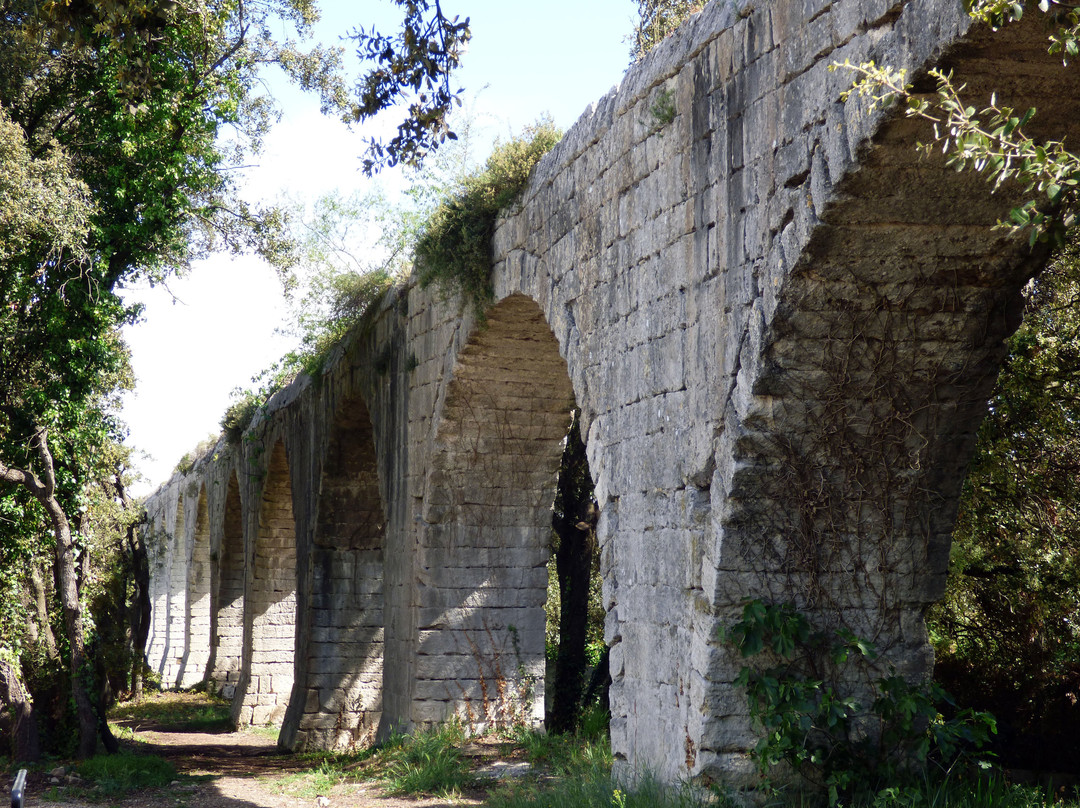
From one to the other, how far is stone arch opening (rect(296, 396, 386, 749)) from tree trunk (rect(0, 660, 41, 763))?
3.33 m

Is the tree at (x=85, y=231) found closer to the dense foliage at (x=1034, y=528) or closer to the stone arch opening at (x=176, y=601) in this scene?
the dense foliage at (x=1034, y=528)

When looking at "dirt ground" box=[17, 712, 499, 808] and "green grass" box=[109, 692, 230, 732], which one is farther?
"green grass" box=[109, 692, 230, 732]

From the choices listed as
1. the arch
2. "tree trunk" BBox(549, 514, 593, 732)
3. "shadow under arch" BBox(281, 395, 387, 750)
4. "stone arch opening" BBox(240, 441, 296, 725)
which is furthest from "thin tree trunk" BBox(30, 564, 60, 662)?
"stone arch opening" BBox(240, 441, 296, 725)

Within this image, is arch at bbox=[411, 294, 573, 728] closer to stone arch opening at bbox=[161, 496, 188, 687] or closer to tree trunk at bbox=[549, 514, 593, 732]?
tree trunk at bbox=[549, 514, 593, 732]

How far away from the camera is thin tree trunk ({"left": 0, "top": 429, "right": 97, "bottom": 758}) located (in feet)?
31.0

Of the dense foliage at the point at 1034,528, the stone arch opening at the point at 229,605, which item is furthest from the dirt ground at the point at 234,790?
the stone arch opening at the point at 229,605

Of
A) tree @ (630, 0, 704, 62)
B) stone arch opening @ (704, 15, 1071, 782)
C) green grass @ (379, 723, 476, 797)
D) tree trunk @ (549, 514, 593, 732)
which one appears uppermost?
tree @ (630, 0, 704, 62)

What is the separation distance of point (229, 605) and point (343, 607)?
26.8ft

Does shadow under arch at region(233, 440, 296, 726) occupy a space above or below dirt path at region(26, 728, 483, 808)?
above

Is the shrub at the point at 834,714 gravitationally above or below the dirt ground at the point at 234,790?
above

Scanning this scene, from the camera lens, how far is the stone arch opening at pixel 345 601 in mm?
12320

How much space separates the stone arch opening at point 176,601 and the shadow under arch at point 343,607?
13.1 metres

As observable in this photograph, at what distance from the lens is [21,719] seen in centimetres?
955

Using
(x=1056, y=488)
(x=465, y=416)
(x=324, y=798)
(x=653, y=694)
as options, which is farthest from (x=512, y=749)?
(x=1056, y=488)
